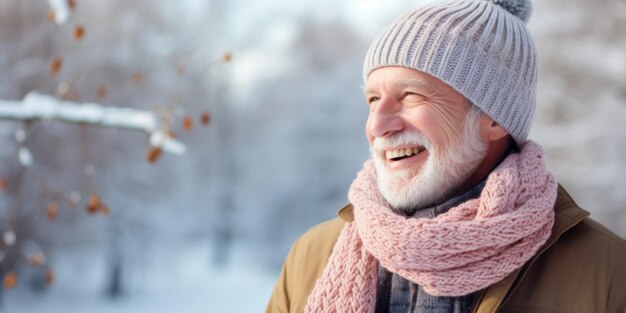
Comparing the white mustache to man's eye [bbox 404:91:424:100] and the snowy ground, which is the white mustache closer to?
man's eye [bbox 404:91:424:100]

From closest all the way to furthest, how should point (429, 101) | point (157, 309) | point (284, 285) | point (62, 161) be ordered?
point (429, 101)
point (284, 285)
point (62, 161)
point (157, 309)

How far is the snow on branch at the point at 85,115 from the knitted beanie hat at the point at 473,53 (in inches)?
68.7

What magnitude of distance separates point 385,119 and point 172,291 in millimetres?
9355

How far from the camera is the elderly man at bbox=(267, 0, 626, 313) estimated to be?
136cm

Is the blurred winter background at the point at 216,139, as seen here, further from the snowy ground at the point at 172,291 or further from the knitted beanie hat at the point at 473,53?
the knitted beanie hat at the point at 473,53

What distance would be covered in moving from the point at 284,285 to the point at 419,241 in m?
0.49

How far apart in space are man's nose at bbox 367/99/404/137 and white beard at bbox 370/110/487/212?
20mm

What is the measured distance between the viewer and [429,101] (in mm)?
1500

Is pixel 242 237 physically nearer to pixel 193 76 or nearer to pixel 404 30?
pixel 193 76

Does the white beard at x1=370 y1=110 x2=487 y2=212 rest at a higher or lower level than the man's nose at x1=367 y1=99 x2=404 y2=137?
lower

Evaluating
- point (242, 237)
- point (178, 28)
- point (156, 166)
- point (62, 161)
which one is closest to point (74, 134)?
point (62, 161)

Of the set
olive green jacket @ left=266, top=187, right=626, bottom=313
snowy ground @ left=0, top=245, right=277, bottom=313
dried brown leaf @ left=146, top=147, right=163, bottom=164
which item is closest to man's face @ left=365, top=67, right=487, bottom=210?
olive green jacket @ left=266, top=187, right=626, bottom=313

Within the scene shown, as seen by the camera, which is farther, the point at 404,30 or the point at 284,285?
the point at 284,285

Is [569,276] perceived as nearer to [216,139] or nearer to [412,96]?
[412,96]
